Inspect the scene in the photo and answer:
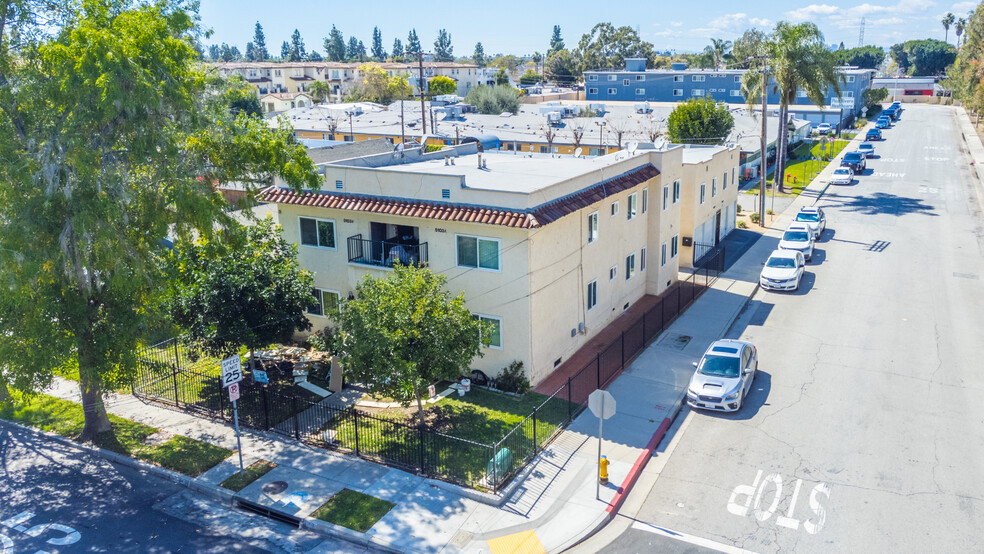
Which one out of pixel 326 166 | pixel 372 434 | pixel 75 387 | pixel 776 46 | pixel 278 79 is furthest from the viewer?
pixel 278 79

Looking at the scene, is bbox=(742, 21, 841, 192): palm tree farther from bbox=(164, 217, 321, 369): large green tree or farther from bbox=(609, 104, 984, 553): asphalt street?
bbox=(164, 217, 321, 369): large green tree

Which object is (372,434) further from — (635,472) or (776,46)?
(776,46)

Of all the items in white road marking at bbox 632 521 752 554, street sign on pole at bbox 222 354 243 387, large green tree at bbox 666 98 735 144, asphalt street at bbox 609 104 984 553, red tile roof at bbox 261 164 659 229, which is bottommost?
white road marking at bbox 632 521 752 554

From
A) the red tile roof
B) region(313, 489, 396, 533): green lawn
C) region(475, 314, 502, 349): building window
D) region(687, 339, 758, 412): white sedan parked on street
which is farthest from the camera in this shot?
region(475, 314, 502, 349): building window

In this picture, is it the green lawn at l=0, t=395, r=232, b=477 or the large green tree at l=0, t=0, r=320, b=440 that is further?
Result: the green lawn at l=0, t=395, r=232, b=477

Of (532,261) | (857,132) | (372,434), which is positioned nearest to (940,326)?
(532,261)

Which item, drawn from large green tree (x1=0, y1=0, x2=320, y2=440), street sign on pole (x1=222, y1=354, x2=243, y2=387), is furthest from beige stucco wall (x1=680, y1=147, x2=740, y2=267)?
street sign on pole (x1=222, y1=354, x2=243, y2=387)

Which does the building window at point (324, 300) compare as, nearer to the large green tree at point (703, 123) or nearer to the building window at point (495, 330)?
the building window at point (495, 330)

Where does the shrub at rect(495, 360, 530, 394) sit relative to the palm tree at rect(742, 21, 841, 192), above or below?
below
